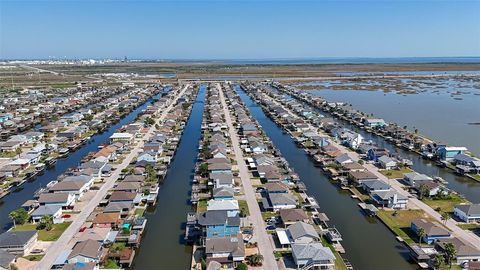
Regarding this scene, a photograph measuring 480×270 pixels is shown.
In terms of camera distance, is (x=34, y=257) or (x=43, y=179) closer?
(x=34, y=257)

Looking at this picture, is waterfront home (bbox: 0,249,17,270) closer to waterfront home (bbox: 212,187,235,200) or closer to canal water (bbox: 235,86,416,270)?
waterfront home (bbox: 212,187,235,200)

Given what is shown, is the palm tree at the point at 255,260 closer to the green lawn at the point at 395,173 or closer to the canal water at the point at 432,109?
the green lawn at the point at 395,173

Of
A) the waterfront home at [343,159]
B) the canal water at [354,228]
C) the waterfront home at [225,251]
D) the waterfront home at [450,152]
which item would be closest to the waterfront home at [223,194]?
the waterfront home at [225,251]

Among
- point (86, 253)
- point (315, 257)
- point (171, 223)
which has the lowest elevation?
point (171, 223)

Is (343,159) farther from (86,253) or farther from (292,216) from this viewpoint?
(86,253)

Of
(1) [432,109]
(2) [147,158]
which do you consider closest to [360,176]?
(2) [147,158]

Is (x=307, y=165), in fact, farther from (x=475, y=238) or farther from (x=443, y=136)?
(x=443, y=136)
